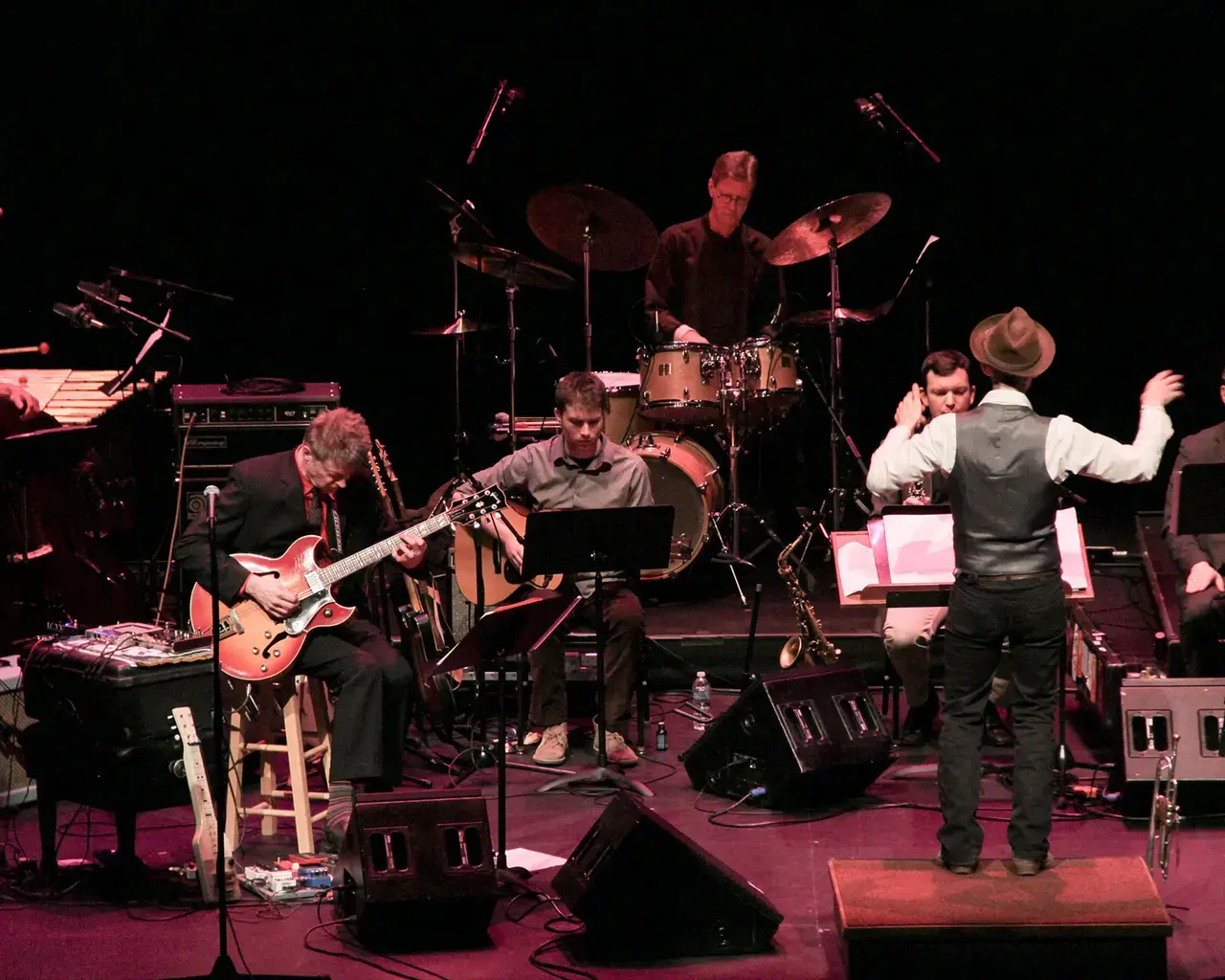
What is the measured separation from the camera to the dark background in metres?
9.55

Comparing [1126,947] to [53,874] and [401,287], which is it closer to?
[53,874]

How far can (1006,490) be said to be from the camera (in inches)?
184

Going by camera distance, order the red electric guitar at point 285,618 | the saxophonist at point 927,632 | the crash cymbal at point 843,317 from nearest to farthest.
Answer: the red electric guitar at point 285,618 → the saxophonist at point 927,632 → the crash cymbal at point 843,317

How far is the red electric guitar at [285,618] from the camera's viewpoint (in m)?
5.59

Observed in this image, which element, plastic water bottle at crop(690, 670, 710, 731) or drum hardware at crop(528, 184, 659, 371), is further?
drum hardware at crop(528, 184, 659, 371)

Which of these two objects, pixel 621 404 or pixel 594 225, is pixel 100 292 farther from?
pixel 621 404

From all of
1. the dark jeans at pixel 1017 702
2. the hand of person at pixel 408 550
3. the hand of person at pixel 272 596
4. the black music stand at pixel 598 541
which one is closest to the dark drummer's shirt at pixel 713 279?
the black music stand at pixel 598 541

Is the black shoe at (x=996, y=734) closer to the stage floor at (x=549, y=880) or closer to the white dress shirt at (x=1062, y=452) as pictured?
the stage floor at (x=549, y=880)

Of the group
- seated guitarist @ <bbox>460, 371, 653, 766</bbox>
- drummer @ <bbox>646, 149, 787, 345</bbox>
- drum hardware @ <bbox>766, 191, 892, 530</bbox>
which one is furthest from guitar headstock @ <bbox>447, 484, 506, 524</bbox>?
drummer @ <bbox>646, 149, 787, 345</bbox>

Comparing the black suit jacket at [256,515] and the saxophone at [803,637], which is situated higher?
the black suit jacket at [256,515]

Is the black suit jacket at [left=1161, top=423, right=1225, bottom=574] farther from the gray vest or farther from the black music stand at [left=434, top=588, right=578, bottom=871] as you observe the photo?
the black music stand at [left=434, top=588, right=578, bottom=871]

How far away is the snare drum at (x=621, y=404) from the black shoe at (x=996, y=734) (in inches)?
112

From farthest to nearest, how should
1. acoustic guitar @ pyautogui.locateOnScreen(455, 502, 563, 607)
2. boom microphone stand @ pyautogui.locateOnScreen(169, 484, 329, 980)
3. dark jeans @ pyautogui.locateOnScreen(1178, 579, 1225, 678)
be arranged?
1. acoustic guitar @ pyautogui.locateOnScreen(455, 502, 563, 607)
2. dark jeans @ pyautogui.locateOnScreen(1178, 579, 1225, 678)
3. boom microphone stand @ pyautogui.locateOnScreen(169, 484, 329, 980)

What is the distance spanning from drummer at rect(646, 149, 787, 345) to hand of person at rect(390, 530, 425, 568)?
331cm
